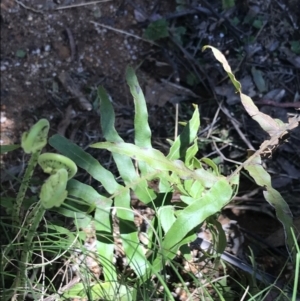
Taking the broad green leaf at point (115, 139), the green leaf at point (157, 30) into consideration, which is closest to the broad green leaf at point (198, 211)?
the broad green leaf at point (115, 139)

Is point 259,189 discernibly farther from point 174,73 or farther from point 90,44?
point 90,44

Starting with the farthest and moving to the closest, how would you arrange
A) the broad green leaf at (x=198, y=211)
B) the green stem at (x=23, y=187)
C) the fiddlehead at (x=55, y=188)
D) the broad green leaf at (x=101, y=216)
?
the broad green leaf at (x=101, y=216) → the broad green leaf at (x=198, y=211) → the green stem at (x=23, y=187) → the fiddlehead at (x=55, y=188)

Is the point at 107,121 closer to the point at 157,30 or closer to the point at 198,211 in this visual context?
the point at 198,211

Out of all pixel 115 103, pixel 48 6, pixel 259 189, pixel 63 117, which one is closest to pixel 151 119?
pixel 115 103

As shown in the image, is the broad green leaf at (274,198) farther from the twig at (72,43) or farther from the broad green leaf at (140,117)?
the twig at (72,43)

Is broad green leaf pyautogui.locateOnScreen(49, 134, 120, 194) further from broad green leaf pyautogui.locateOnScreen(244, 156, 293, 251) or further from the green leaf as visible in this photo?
the green leaf

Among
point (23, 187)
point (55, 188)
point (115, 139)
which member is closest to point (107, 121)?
point (115, 139)

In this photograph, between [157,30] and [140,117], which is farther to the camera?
[157,30]
